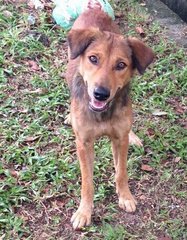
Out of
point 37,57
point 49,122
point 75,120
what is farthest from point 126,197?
point 37,57

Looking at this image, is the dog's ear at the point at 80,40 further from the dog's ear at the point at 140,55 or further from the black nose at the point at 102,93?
the black nose at the point at 102,93

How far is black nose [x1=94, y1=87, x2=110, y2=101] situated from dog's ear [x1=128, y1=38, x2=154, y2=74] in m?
0.47

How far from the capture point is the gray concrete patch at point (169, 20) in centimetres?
820

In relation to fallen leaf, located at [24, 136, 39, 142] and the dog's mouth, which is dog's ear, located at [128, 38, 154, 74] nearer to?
the dog's mouth

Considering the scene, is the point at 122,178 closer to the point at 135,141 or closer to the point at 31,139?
the point at 135,141

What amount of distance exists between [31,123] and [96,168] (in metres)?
1.01

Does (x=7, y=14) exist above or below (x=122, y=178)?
below

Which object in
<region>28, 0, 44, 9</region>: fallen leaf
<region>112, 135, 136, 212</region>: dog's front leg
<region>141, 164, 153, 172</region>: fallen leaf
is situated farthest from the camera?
<region>28, 0, 44, 9</region>: fallen leaf

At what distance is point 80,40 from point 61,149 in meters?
1.60

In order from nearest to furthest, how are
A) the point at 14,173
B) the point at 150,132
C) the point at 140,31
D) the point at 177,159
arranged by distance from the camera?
the point at 14,173
the point at 177,159
the point at 150,132
the point at 140,31

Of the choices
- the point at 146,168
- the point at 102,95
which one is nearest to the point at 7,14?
the point at 146,168

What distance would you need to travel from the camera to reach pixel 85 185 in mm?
5191

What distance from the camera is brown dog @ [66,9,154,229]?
4602 millimetres

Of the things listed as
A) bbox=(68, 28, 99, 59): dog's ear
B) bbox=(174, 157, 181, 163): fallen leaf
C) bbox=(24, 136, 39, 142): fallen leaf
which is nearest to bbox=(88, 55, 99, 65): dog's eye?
bbox=(68, 28, 99, 59): dog's ear
